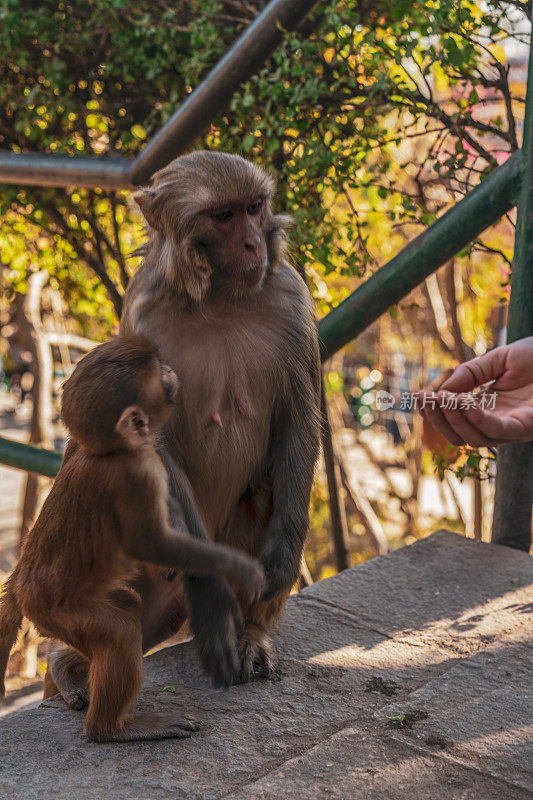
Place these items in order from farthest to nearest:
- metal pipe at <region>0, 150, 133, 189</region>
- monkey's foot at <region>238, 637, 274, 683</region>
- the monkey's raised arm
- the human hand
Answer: metal pipe at <region>0, 150, 133, 189</region>, the human hand, monkey's foot at <region>238, 637, 274, 683</region>, the monkey's raised arm

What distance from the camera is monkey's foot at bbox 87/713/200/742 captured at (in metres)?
1.78

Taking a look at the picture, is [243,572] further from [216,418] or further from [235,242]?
[235,242]

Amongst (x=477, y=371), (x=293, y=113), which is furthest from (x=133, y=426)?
(x=293, y=113)

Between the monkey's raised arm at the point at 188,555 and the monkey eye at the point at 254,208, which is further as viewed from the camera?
the monkey eye at the point at 254,208

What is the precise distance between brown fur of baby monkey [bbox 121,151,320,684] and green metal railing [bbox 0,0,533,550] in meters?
0.23

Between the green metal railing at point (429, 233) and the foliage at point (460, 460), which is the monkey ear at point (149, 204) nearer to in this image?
the green metal railing at point (429, 233)

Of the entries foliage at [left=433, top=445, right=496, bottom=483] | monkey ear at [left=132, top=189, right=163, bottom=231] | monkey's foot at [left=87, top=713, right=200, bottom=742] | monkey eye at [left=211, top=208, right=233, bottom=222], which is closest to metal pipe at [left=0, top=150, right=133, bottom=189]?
monkey ear at [left=132, top=189, right=163, bottom=231]

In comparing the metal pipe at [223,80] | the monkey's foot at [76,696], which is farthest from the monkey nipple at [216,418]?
the metal pipe at [223,80]

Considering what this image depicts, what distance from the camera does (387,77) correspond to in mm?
2748

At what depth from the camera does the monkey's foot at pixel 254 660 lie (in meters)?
2.09

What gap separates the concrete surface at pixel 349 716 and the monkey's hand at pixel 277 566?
0.19 m

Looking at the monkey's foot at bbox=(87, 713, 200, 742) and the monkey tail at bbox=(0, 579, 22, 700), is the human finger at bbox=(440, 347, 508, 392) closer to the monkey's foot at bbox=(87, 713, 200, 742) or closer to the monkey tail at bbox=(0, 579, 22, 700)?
the monkey's foot at bbox=(87, 713, 200, 742)

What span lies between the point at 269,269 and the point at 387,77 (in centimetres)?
95

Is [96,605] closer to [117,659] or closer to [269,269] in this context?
[117,659]
